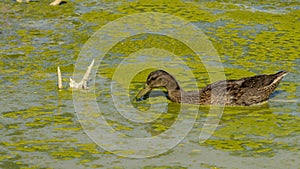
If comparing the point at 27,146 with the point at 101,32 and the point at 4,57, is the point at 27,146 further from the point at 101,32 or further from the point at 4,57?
the point at 101,32

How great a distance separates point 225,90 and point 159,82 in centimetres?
125

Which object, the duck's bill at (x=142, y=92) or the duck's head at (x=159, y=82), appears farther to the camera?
the duck's head at (x=159, y=82)

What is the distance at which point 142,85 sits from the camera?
1445 cm

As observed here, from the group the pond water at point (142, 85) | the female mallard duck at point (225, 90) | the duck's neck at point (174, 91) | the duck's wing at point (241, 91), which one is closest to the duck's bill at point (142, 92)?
the female mallard duck at point (225, 90)

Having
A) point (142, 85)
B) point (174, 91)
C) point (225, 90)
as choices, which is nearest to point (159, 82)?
point (174, 91)

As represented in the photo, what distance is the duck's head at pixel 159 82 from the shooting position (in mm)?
13577

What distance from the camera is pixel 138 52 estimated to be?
16594 millimetres

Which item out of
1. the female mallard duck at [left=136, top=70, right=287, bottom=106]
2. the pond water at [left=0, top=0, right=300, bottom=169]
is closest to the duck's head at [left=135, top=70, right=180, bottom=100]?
the female mallard duck at [left=136, top=70, right=287, bottom=106]

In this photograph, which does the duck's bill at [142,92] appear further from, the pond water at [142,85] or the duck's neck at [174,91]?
the duck's neck at [174,91]

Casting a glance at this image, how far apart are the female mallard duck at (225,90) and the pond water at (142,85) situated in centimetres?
16

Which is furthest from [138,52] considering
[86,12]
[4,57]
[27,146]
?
[27,146]

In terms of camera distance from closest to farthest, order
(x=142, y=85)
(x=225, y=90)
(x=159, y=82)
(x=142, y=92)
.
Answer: (x=225, y=90), (x=142, y=92), (x=159, y=82), (x=142, y=85)

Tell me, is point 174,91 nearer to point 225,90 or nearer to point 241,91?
point 225,90

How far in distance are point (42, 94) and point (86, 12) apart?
23.3 ft
